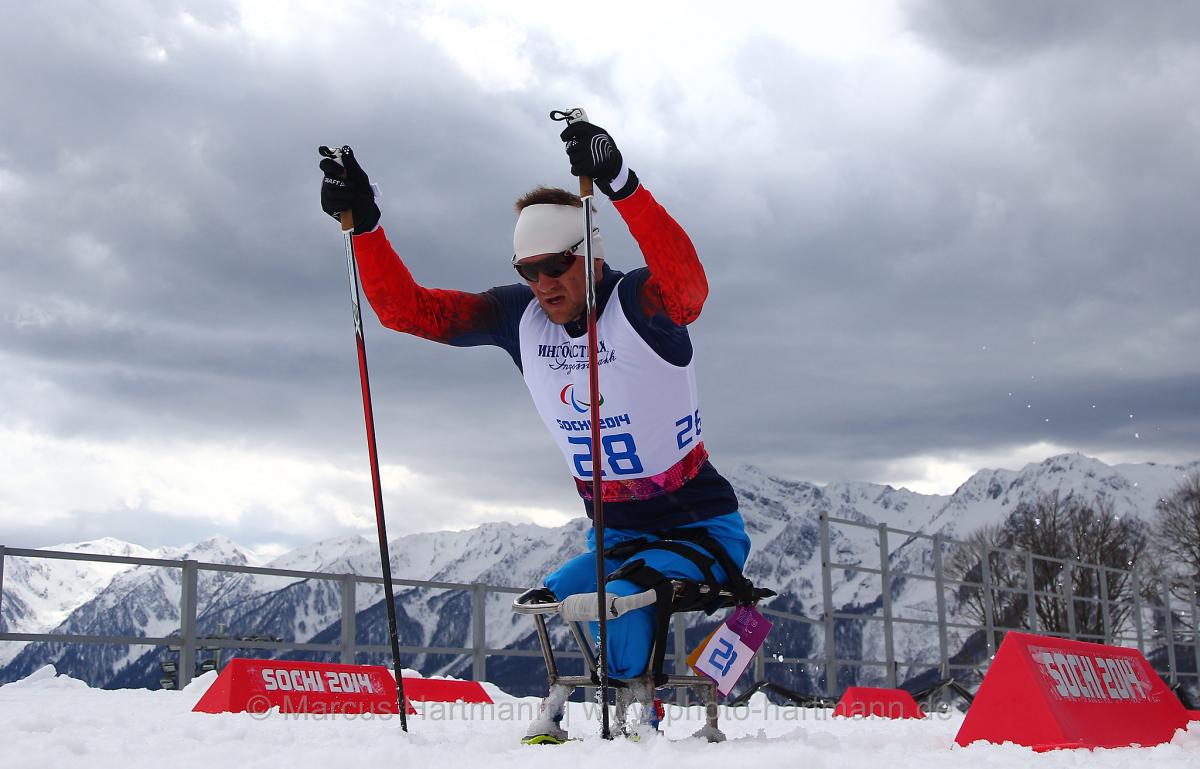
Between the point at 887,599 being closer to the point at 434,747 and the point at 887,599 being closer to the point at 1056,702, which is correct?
the point at 1056,702

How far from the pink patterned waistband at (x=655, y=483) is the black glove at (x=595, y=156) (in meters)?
0.89

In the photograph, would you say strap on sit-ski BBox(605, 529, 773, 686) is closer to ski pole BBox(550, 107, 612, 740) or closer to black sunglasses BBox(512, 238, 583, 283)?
ski pole BBox(550, 107, 612, 740)

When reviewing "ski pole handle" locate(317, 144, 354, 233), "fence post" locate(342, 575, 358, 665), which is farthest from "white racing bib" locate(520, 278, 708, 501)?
"fence post" locate(342, 575, 358, 665)

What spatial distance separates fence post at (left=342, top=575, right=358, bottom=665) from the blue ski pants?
565 centimetres

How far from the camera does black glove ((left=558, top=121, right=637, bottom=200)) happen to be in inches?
117

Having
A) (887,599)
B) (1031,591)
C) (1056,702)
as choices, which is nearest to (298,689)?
(1056,702)

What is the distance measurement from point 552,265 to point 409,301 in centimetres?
57

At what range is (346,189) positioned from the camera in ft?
11.1

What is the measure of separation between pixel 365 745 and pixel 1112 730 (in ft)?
7.60

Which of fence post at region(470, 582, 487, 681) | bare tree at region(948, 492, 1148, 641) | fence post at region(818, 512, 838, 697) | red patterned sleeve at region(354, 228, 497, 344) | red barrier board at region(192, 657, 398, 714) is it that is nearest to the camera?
red patterned sleeve at region(354, 228, 497, 344)

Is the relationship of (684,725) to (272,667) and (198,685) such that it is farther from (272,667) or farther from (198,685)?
(198,685)

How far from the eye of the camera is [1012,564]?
3831 centimetres

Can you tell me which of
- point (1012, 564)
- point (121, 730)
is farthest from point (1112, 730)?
point (1012, 564)

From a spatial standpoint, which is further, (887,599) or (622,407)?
(887,599)
